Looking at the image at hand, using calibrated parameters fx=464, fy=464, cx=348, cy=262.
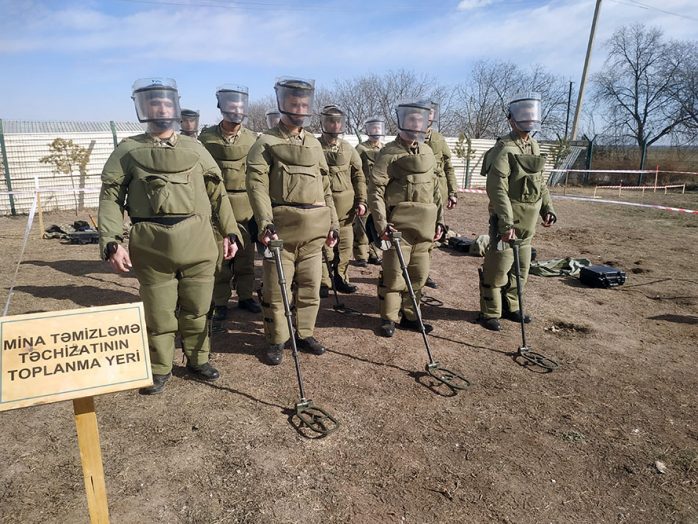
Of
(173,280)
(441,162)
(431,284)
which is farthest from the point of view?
(441,162)

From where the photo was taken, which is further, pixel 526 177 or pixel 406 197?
pixel 526 177

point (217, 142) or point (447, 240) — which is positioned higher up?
point (217, 142)

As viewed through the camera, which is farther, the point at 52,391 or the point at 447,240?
the point at 447,240

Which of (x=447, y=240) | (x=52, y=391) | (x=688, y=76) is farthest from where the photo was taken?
(x=688, y=76)

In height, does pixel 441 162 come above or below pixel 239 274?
above

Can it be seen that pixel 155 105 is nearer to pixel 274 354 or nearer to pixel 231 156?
pixel 231 156

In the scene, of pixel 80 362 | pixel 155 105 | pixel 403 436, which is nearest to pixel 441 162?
pixel 155 105

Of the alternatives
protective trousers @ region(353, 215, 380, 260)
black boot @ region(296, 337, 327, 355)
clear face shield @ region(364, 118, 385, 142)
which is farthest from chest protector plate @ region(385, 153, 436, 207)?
clear face shield @ region(364, 118, 385, 142)

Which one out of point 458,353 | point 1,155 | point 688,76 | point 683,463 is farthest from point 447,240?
point 688,76

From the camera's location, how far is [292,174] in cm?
412

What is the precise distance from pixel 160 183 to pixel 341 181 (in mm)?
3399

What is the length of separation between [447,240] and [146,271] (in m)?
6.60

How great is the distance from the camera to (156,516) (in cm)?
254

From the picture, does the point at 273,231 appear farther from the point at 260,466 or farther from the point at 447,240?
the point at 447,240
